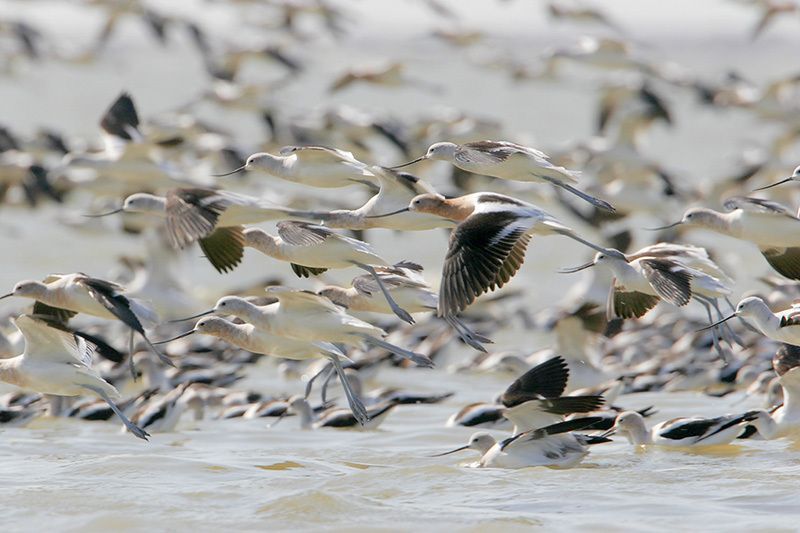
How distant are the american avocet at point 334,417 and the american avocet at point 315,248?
1.82m

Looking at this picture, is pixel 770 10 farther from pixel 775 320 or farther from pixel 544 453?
pixel 544 453

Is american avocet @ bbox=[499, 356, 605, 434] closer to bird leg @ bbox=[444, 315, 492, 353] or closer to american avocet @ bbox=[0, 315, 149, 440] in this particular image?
bird leg @ bbox=[444, 315, 492, 353]

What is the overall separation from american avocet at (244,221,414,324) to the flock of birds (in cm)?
1

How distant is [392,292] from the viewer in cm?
951

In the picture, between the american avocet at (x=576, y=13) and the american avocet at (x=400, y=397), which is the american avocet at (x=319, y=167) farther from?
Answer: the american avocet at (x=576, y=13)

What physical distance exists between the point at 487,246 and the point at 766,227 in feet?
7.27

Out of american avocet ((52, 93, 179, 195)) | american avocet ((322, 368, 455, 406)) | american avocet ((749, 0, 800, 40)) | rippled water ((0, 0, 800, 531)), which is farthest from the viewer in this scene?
american avocet ((749, 0, 800, 40))

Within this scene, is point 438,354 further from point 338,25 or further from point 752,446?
point 338,25

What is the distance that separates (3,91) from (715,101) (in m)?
30.0

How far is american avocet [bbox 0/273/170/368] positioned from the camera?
27.0 feet

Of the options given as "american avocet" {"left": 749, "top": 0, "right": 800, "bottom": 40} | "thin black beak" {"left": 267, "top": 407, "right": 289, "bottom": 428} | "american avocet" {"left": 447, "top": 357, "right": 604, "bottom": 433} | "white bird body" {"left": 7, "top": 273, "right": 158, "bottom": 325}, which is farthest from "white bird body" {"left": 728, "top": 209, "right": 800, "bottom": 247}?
"american avocet" {"left": 749, "top": 0, "right": 800, "bottom": 40}

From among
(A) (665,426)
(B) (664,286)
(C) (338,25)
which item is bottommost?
(A) (665,426)

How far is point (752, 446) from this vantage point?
31.0ft

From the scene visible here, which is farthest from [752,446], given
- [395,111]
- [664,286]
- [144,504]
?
[395,111]
